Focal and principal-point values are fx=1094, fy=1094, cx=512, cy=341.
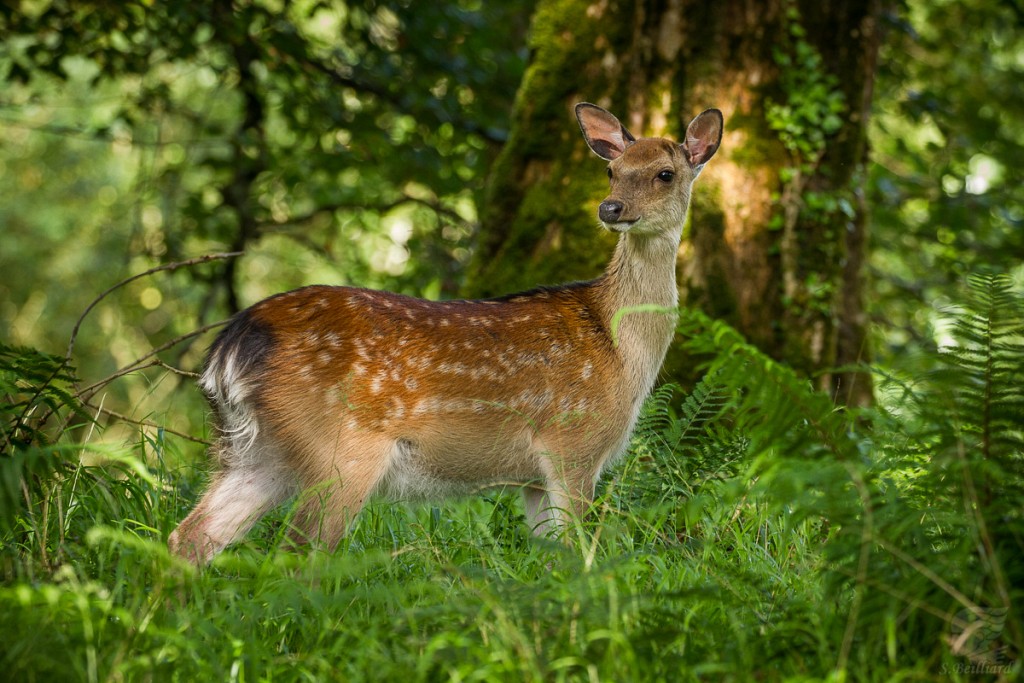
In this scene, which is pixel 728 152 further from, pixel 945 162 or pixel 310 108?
pixel 945 162

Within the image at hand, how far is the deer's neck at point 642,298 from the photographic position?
5.19 meters

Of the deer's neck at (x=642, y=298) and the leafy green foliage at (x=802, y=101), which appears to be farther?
the leafy green foliage at (x=802, y=101)

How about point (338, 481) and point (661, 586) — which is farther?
point (338, 481)

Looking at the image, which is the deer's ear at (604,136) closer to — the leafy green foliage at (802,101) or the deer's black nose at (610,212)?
the deer's black nose at (610,212)

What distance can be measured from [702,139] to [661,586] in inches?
112

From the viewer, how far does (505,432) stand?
4.82 m

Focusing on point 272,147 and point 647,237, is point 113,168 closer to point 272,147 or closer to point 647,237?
point 272,147

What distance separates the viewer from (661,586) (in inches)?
137

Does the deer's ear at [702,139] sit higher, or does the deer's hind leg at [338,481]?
the deer's ear at [702,139]

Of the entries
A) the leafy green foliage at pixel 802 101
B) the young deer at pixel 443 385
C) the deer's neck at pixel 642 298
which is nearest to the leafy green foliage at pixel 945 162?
the leafy green foliage at pixel 802 101

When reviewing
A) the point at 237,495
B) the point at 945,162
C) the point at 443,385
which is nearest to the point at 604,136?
the point at 443,385

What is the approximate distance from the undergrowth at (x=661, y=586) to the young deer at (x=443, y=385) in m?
0.45

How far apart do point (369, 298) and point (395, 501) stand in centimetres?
88

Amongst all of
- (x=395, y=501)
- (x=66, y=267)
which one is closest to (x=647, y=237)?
(x=395, y=501)
